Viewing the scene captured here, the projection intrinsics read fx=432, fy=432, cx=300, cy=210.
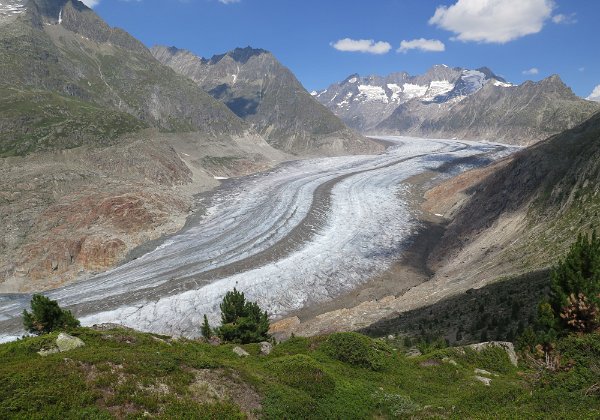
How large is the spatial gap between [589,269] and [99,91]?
15528cm

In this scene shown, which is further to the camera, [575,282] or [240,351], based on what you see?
[240,351]

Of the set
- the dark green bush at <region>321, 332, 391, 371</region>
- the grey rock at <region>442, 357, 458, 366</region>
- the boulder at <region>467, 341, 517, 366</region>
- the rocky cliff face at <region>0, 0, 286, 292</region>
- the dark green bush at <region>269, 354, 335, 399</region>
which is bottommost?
the boulder at <region>467, 341, 517, 366</region>

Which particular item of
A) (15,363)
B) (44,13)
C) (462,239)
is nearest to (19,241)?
(15,363)

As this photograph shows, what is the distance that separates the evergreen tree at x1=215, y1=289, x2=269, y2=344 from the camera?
2483 centimetres

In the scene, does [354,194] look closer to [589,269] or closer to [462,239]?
[462,239]

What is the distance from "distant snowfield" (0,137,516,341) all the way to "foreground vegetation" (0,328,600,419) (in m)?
27.0

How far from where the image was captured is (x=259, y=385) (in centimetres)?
1390

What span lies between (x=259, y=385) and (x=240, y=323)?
36.8 feet

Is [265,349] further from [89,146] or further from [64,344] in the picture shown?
[89,146]

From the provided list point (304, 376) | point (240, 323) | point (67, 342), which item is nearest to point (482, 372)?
point (304, 376)

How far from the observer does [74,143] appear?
92250 millimetres

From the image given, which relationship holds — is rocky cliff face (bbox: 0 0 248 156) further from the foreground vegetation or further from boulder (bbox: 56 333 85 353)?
the foreground vegetation

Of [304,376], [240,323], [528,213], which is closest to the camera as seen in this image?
[304,376]

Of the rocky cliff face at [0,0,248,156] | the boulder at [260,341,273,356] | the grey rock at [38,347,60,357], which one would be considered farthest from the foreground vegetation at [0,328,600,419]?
the rocky cliff face at [0,0,248,156]
